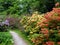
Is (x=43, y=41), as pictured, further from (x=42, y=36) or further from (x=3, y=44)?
(x=3, y=44)

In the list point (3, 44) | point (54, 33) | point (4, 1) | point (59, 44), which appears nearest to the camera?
point (59, 44)

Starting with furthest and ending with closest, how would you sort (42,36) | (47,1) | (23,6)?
(23,6)
(47,1)
(42,36)

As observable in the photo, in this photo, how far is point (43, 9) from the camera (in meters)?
29.7

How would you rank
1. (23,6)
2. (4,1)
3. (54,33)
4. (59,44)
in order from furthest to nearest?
(4,1) → (23,6) → (54,33) → (59,44)

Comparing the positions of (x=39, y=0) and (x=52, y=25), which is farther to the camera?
(x=39, y=0)

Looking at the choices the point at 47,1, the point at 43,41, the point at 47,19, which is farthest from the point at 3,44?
the point at 47,1

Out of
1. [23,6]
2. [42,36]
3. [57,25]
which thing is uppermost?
[57,25]

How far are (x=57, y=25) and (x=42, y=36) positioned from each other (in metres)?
1.56

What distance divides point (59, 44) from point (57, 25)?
4.62 feet

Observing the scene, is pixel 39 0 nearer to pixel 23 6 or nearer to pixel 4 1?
pixel 23 6

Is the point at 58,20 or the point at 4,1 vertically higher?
the point at 58,20

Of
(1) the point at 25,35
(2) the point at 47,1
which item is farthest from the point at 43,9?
(1) the point at 25,35

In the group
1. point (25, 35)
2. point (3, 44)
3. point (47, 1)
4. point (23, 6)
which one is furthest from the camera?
point (23, 6)

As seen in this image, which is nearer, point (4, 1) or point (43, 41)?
point (43, 41)
